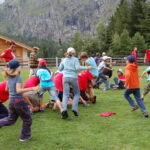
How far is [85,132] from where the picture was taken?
5.89 meters

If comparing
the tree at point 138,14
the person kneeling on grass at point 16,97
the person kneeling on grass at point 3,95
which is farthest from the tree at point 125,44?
the person kneeling on grass at point 16,97

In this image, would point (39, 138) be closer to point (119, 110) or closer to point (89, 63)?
point (119, 110)

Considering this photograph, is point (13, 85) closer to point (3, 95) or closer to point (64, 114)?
point (3, 95)

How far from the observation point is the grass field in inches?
200

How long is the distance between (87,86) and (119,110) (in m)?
1.49

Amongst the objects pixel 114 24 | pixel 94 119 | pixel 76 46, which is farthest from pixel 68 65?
pixel 76 46

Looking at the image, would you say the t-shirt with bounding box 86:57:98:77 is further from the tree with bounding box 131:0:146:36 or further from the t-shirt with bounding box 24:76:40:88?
the tree with bounding box 131:0:146:36

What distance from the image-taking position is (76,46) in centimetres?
7950

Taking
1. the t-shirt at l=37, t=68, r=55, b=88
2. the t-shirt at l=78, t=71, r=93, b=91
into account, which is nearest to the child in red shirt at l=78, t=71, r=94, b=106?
the t-shirt at l=78, t=71, r=93, b=91

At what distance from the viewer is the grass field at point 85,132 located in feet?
16.7

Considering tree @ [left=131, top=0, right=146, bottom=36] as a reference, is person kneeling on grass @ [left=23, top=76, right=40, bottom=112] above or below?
below

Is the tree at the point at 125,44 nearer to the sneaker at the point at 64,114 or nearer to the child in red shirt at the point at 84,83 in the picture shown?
the child in red shirt at the point at 84,83

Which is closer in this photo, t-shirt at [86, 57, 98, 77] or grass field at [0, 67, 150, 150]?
grass field at [0, 67, 150, 150]

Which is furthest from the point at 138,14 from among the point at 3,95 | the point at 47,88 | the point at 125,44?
the point at 3,95
